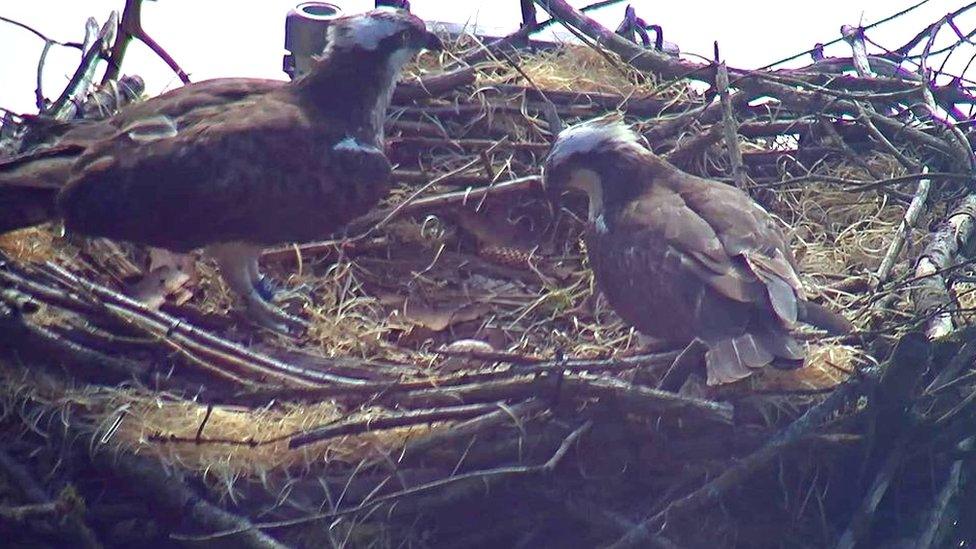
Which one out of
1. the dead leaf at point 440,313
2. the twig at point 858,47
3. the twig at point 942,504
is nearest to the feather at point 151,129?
the dead leaf at point 440,313

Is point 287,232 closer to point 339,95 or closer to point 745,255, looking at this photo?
point 339,95

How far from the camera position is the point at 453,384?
323cm

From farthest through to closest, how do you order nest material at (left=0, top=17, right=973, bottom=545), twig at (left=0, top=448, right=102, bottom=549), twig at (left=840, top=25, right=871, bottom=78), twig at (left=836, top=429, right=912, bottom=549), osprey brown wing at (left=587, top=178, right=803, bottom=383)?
twig at (left=840, top=25, right=871, bottom=78) → osprey brown wing at (left=587, top=178, right=803, bottom=383) → nest material at (left=0, top=17, right=973, bottom=545) → twig at (left=836, top=429, right=912, bottom=549) → twig at (left=0, top=448, right=102, bottom=549)

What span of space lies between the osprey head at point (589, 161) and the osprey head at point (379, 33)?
61 centimetres

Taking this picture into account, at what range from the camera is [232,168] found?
3840 mm

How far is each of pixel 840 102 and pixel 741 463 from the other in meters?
1.94

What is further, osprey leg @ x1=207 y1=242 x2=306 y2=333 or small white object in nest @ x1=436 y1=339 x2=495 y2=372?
osprey leg @ x1=207 y1=242 x2=306 y2=333

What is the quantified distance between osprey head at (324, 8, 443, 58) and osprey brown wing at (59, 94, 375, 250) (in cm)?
34

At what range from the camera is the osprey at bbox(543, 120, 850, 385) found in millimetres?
3342

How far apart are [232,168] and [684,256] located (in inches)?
52.6

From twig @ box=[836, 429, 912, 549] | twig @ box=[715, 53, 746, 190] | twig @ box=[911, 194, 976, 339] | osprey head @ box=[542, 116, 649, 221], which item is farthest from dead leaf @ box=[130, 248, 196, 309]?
twig @ box=[911, 194, 976, 339]

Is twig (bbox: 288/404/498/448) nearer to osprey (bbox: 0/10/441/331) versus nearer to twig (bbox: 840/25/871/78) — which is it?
osprey (bbox: 0/10/441/331)

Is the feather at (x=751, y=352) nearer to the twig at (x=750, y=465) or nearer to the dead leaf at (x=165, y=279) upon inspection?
the twig at (x=750, y=465)

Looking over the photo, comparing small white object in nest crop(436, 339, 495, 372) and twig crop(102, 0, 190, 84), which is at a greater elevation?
twig crop(102, 0, 190, 84)
